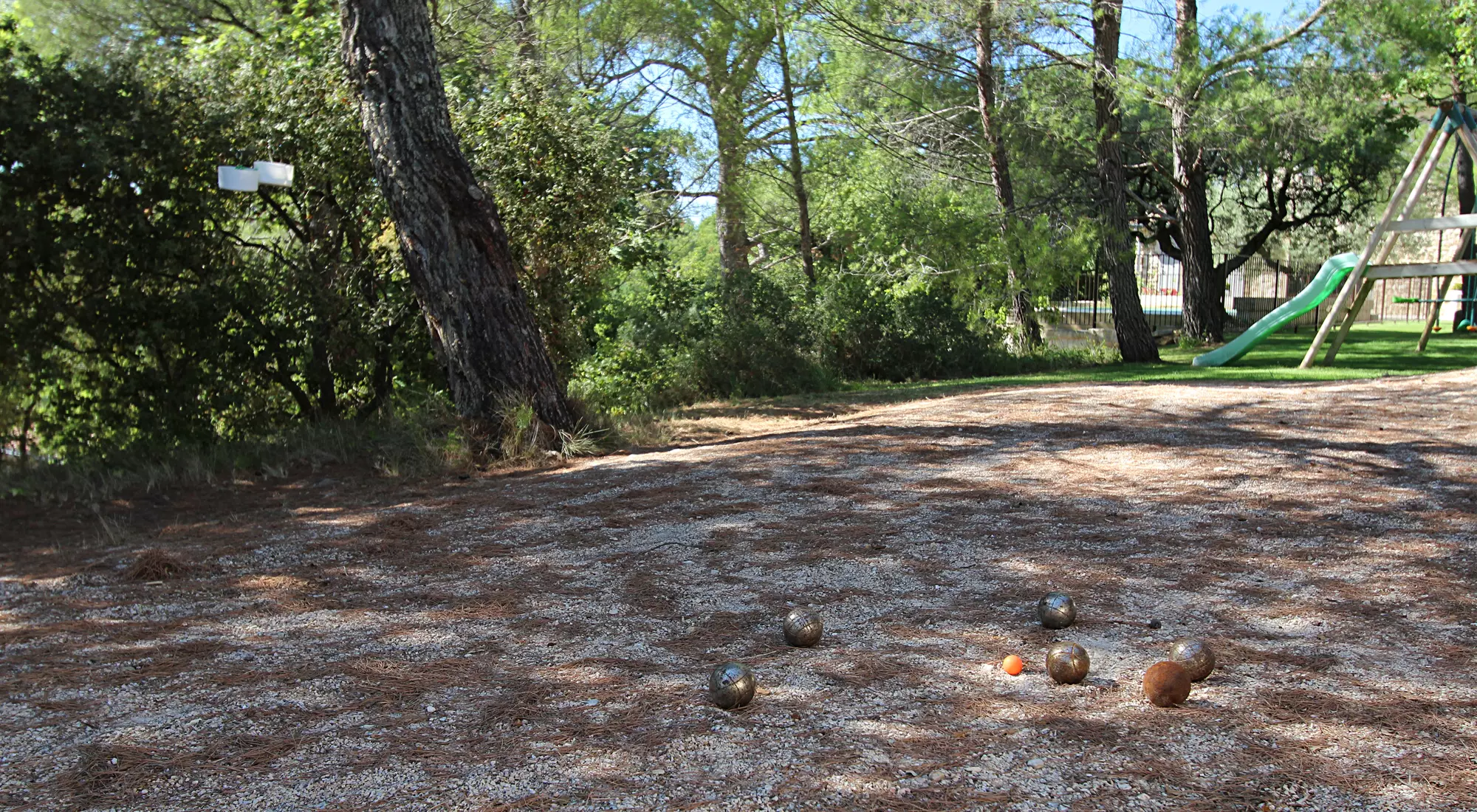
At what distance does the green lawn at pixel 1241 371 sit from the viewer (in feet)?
37.3

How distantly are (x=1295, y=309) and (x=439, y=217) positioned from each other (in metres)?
11.2

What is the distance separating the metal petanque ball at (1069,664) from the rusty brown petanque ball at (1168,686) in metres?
0.21

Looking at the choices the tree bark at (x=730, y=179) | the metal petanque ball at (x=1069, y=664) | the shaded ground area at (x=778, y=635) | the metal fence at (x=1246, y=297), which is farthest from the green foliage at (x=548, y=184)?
the metal fence at (x=1246, y=297)

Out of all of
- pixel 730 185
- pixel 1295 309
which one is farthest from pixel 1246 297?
pixel 730 185

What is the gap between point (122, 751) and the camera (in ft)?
9.84

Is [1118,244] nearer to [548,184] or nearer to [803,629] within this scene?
[548,184]

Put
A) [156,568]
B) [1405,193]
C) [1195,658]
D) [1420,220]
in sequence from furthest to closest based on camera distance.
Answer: [1405,193] → [1420,220] → [156,568] → [1195,658]

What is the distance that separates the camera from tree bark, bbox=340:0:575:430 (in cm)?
761

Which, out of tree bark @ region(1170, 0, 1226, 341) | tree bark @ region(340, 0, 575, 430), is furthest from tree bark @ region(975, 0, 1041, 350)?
tree bark @ region(340, 0, 575, 430)

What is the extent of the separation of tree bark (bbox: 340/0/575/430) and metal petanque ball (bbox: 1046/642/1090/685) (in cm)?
522

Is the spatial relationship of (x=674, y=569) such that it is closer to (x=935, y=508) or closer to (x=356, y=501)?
(x=935, y=508)

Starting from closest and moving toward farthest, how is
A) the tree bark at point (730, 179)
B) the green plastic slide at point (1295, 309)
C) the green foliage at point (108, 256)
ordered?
the green foliage at point (108, 256) → the green plastic slide at point (1295, 309) → the tree bark at point (730, 179)

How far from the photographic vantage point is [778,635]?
12.8 ft

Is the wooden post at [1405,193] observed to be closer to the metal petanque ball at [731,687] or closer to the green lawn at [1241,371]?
the green lawn at [1241,371]
